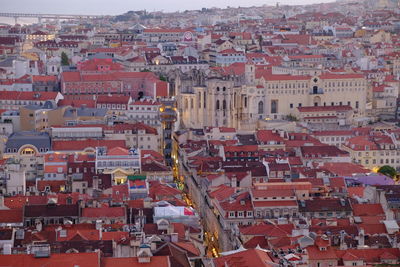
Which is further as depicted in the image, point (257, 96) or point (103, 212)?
point (257, 96)

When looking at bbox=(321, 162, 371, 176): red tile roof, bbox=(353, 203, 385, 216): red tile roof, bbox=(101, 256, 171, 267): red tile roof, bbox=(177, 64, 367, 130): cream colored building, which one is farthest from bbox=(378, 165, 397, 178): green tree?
bbox=(101, 256, 171, 267): red tile roof

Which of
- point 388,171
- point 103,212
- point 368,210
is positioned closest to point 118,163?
point 103,212

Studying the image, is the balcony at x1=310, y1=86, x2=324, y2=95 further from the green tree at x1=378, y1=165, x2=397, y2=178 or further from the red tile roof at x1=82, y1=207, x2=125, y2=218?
the red tile roof at x1=82, y1=207, x2=125, y2=218

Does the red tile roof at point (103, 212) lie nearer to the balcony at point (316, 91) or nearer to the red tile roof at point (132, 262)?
the red tile roof at point (132, 262)

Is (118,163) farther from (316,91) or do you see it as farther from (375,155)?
(316,91)

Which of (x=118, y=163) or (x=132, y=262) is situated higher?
(x=132, y=262)

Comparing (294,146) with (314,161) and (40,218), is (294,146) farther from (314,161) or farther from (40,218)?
(40,218)

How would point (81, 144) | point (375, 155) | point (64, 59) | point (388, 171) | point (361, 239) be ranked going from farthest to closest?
point (64, 59) < point (375, 155) < point (388, 171) < point (81, 144) < point (361, 239)

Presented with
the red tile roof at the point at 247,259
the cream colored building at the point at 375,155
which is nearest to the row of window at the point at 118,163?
the cream colored building at the point at 375,155

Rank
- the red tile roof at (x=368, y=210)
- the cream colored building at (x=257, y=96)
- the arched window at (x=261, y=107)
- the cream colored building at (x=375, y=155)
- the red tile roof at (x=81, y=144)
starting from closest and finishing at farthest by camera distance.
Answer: the red tile roof at (x=368, y=210)
the red tile roof at (x=81, y=144)
the cream colored building at (x=375, y=155)
the cream colored building at (x=257, y=96)
the arched window at (x=261, y=107)

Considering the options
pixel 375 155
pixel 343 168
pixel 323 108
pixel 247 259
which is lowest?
pixel 375 155

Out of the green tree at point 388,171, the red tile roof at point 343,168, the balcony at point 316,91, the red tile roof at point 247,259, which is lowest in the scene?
the green tree at point 388,171
